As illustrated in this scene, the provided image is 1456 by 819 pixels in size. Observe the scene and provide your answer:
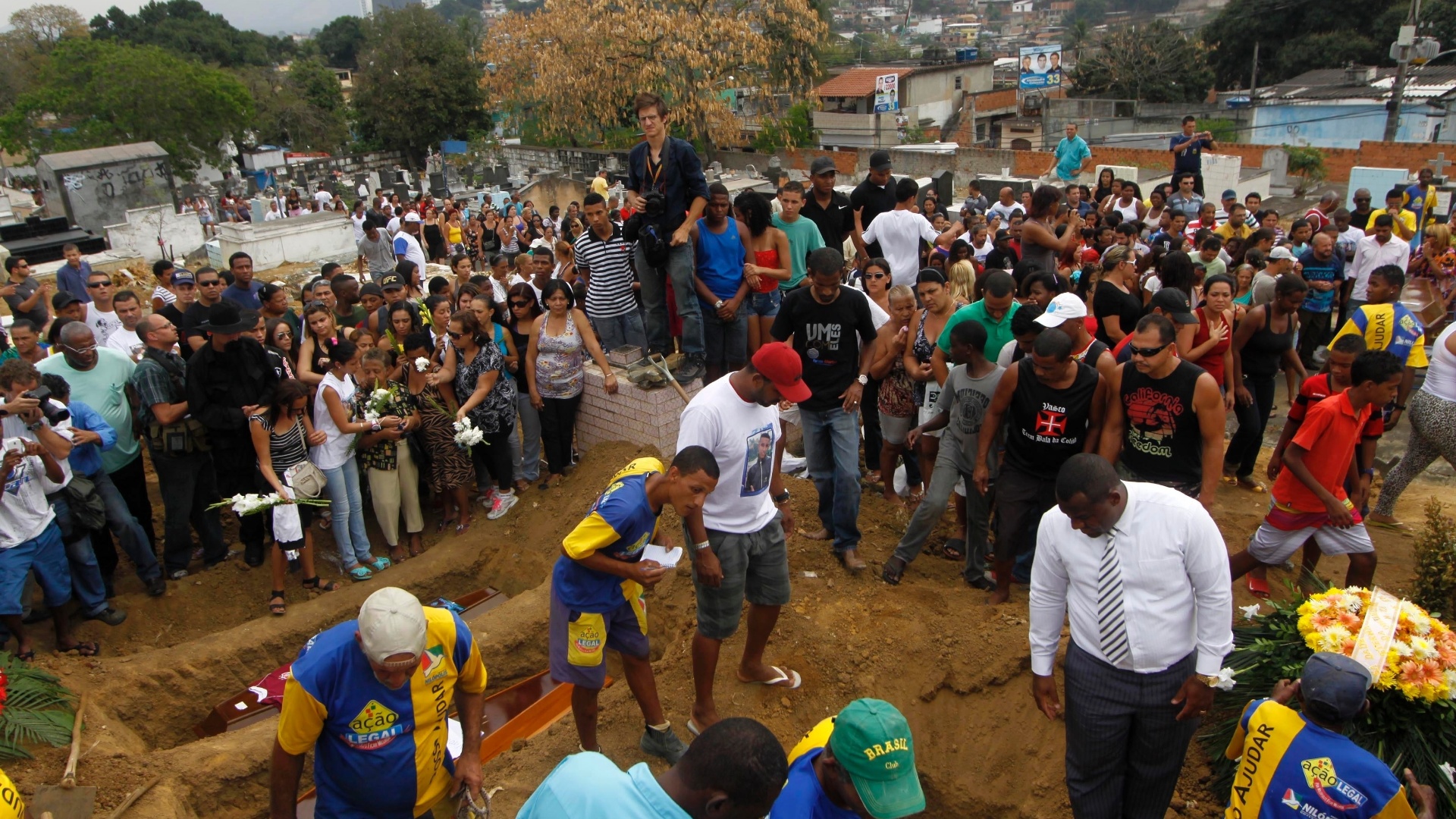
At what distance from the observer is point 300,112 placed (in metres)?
49.9

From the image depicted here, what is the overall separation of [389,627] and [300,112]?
5475cm

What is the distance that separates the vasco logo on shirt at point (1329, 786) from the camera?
275 cm

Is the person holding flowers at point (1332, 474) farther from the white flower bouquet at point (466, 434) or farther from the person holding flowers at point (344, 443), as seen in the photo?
the person holding flowers at point (344, 443)

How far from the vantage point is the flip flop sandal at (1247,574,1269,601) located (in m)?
5.45

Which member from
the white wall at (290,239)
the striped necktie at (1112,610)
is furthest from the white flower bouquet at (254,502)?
the white wall at (290,239)

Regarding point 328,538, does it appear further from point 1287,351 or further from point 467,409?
point 1287,351

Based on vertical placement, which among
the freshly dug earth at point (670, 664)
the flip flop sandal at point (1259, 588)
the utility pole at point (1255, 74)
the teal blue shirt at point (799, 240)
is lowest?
the freshly dug earth at point (670, 664)

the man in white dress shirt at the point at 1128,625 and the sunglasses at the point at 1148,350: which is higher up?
the sunglasses at the point at 1148,350

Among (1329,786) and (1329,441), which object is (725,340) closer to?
(1329,441)

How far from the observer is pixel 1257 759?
118 inches

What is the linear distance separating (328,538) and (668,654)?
341 centimetres

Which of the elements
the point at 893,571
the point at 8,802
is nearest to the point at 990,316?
the point at 893,571

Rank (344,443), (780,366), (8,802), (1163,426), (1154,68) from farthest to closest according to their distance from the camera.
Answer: (1154,68), (344,443), (1163,426), (780,366), (8,802)

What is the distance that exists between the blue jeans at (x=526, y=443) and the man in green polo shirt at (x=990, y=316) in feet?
9.09
